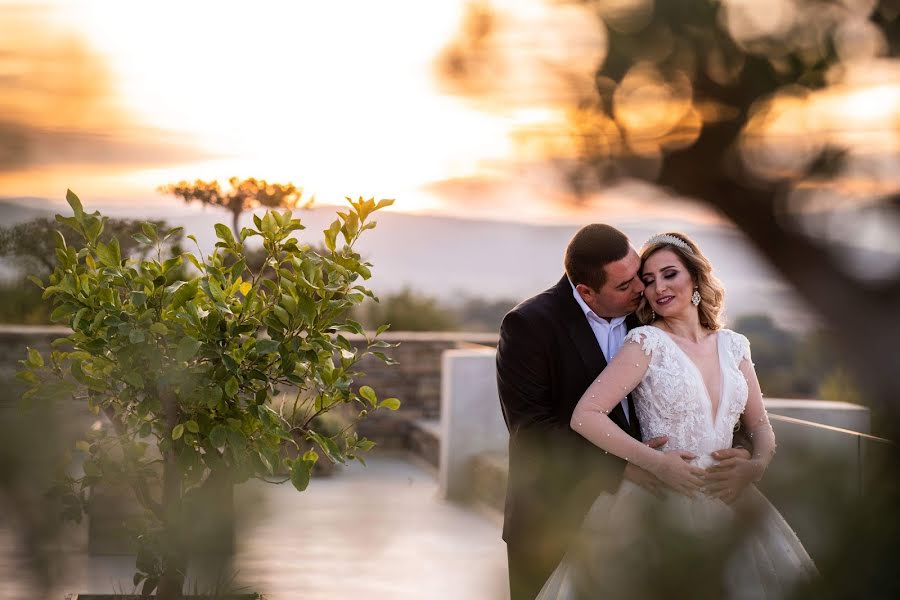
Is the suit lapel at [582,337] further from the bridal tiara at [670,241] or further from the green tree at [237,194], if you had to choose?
the green tree at [237,194]

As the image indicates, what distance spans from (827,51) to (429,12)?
37.1 inches

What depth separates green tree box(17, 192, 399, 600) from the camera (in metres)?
2.87

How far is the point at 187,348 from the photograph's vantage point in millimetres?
2783

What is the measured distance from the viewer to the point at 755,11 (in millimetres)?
2568

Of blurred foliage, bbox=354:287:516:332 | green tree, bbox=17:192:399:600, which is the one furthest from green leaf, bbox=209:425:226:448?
blurred foliage, bbox=354:287:516:332

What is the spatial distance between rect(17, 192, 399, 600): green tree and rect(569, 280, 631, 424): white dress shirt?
56cm

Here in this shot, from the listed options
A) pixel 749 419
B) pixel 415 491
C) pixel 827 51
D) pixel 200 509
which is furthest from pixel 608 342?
pixel 415 491

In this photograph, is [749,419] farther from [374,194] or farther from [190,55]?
[190,55]

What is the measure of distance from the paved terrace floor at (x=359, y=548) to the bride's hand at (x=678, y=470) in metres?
1.49

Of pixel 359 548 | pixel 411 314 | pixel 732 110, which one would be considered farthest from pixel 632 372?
pixel 411 314

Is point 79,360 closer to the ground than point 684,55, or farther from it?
closer to the ground

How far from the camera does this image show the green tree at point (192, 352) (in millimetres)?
2869

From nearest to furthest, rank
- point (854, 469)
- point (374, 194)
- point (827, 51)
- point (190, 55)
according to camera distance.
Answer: point (854, 469)
point (827, 51)
point (374, 194)
point (190, 55)

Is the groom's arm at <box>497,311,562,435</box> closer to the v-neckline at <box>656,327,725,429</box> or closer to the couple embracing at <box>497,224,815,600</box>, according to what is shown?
the couple embracing at <box>497,224,815,600</box>
